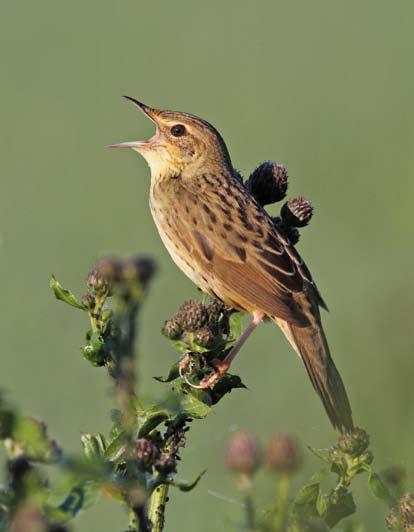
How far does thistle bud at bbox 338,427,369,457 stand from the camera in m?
3.21

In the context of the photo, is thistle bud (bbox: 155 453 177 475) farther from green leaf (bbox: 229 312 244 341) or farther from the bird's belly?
the bird's belly

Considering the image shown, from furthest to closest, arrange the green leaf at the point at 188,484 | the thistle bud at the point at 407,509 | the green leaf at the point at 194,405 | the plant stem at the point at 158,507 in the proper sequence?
the green leaf at the point at 194,405, the plant stem at the point at 158,507, the thistle bud at the point at 407,509, the green leaf at the point at 188,484

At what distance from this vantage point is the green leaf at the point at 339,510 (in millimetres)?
2955

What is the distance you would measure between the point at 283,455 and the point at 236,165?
868 centimetres

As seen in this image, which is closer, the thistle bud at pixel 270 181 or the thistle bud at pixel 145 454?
the thistle bud at pixel 145 454

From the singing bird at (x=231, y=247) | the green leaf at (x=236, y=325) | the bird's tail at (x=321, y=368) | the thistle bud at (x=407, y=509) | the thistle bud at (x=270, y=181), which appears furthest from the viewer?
the singing bird at (x=231, y=247)

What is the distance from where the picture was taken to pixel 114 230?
10078 mm

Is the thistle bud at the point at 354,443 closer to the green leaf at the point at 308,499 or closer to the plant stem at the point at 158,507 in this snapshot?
the green leaf at the point at 308,499

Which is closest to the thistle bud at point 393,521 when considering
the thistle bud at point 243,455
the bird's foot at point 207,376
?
the thistle bud at point 243,455

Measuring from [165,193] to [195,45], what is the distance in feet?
29.7

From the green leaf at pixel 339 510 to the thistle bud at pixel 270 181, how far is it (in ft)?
7.21

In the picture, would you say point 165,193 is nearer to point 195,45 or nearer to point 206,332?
point 206,332

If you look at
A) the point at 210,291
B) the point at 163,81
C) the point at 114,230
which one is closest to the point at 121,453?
the point at 210,291

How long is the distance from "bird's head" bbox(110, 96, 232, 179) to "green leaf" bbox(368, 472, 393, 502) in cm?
346
